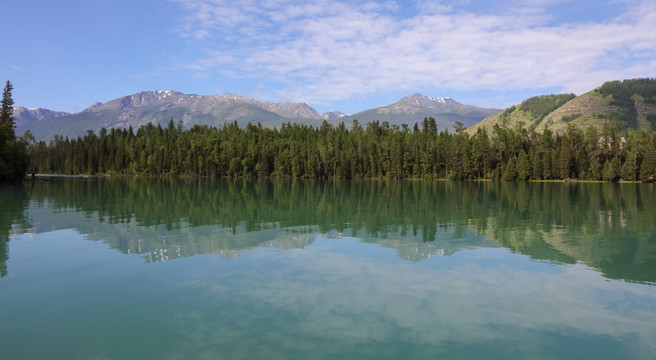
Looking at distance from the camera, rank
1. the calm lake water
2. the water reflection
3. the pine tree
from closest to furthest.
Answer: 1. the calm lake water
2. the water reflection
3. the pine tree

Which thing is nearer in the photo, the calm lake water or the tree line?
the calm lake water

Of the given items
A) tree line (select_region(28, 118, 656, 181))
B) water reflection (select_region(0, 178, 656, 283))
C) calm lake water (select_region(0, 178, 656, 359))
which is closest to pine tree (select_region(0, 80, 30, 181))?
tree line (select_region(28, 118, 656, 181))

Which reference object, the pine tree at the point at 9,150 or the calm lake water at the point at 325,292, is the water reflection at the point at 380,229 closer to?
the calm lake water at the point at 325,292

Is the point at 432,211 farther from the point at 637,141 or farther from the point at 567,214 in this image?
the point at 637,141

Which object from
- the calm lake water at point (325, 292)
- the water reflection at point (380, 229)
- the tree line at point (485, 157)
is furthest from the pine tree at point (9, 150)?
the calm lake water at point (325, 292)

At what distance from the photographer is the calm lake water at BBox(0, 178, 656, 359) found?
37.4 ft

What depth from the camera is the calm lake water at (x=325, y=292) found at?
1139cm

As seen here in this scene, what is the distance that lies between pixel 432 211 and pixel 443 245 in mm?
20095

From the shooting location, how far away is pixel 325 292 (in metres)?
16.2

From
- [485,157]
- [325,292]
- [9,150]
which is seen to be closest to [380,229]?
[325,292]

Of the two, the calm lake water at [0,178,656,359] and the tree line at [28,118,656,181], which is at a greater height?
the tree line at [28,118,656,181]

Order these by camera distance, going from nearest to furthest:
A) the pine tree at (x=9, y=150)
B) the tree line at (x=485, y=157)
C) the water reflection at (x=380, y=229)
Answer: the water reflection at (x=380, y=229) → the pine tree at (x=9, y=150) → the tree line at (x=485, y=157)

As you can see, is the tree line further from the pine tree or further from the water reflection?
the water reflection

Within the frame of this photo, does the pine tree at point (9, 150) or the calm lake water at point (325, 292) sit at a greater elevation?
the pine tree at point (9, 150)
